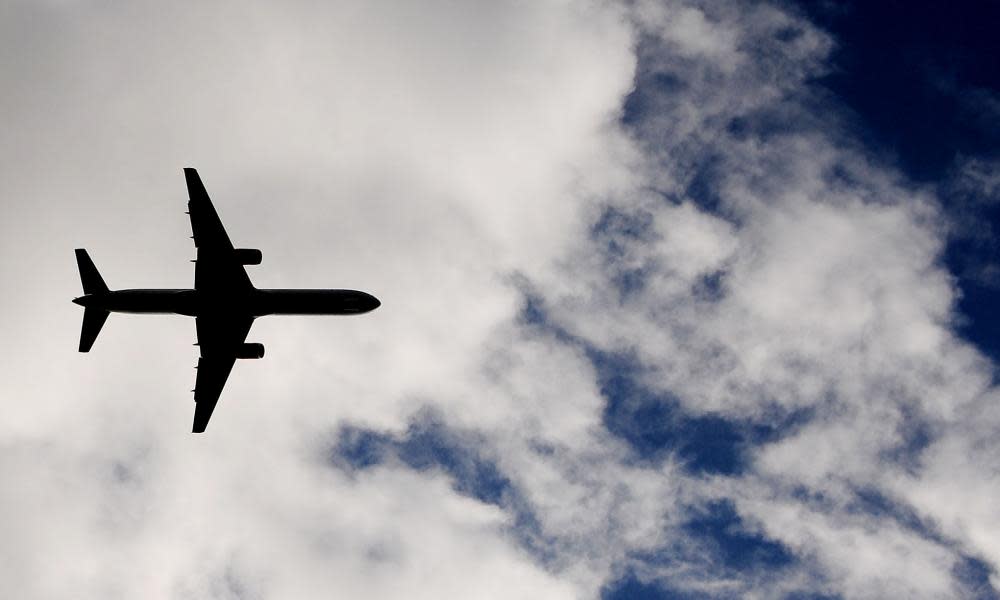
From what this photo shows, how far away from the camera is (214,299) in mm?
75250

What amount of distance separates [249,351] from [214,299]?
7067mm

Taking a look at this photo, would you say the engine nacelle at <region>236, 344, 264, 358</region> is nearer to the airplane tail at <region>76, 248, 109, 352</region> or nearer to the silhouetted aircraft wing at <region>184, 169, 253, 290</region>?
the silhouetted aircraft wing at <region>184, 169, 253, 290</region>

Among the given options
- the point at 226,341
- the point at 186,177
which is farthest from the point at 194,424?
the point at 186,177

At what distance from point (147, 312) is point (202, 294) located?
591 centimetres

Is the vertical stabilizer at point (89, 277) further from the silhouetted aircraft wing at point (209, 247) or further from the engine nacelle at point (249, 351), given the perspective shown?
the engine nacelle at point (249, 351)

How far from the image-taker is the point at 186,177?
7050cm

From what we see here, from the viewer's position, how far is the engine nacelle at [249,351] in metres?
79.3

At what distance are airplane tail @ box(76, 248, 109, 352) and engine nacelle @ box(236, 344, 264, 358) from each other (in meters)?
13.7

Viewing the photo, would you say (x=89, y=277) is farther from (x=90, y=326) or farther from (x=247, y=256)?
(x=247, y=256)

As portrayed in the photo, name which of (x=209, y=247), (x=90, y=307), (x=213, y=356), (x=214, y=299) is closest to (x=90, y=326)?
(x=90, y=307)

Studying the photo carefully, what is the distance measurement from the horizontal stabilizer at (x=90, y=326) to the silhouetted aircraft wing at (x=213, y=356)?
9.77 metres

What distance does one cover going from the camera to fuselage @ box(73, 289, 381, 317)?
74.1 meters

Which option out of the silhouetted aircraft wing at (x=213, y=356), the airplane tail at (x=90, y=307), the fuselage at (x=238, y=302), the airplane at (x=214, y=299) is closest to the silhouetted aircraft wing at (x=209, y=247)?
the airplane at (x=214, y=299)

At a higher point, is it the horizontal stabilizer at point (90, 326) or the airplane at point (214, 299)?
the airplane at point (214, 299)
